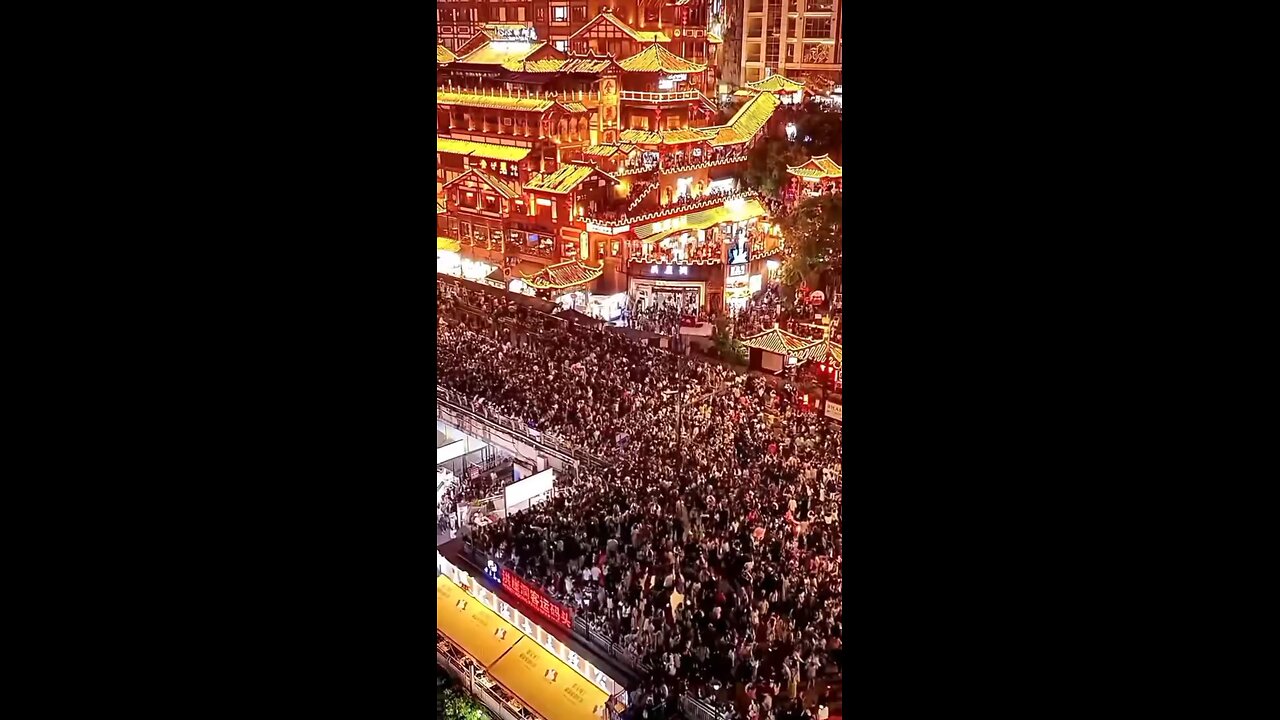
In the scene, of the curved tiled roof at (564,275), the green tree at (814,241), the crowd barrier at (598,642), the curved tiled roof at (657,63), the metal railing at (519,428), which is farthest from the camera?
the metal railing at (519,428)

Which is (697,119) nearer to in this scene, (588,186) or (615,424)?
(588,186)

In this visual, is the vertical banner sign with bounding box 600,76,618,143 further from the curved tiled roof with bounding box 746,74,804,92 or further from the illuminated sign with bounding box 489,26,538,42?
the curved tiled roof with bounding box 746,74,804,92

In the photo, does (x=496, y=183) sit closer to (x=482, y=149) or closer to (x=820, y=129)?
(x=482, y=149)

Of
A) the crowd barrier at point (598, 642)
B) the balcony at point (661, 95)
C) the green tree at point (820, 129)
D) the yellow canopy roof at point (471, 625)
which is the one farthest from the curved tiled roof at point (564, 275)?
the yellow canopy roof at point (471, 625)

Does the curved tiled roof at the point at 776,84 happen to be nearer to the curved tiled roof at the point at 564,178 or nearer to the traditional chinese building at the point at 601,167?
the traditional chinese building at the point at 601,167

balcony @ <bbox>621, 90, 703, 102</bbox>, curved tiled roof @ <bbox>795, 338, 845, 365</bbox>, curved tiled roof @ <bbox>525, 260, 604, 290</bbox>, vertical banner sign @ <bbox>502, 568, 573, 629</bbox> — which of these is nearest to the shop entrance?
curved tiled roof @ <bbox>525, 260, 604, 290</bbox>

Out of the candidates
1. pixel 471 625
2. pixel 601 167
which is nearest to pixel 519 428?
pixel 471 625
